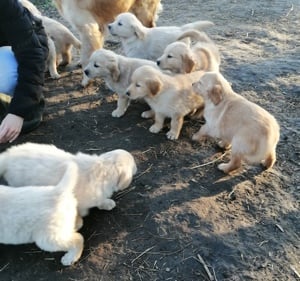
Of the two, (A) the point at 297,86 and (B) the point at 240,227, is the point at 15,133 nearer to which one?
(B) the point at 240,227

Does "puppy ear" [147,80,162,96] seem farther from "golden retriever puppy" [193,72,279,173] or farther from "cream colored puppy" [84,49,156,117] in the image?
"cream colored puppy" [84,49,156,117]

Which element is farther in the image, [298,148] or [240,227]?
[298,148]

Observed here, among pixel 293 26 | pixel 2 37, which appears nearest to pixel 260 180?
→ pixel 2 37

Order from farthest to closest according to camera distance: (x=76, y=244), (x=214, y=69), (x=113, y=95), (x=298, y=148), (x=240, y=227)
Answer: (x=113, y=95) < (x=214, y=69) < (x=298, y=148) < (x=240, y=227) < (x=76, y=244)

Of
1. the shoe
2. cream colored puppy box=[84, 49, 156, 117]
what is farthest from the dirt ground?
the shoe

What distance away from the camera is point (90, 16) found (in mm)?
5184

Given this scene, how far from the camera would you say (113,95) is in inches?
199

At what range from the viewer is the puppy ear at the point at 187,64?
4449mm

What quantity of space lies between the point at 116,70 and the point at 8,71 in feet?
3.41

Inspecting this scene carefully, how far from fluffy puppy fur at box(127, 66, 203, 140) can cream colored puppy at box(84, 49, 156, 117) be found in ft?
1.14

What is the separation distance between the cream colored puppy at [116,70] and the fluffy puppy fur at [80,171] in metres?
1.38

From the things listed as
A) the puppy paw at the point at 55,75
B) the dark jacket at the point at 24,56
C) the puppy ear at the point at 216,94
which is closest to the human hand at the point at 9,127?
the dark jacket at the point at 24,56

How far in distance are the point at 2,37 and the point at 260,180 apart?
2.73 metres

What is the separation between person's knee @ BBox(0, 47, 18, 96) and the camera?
4.15 meters
